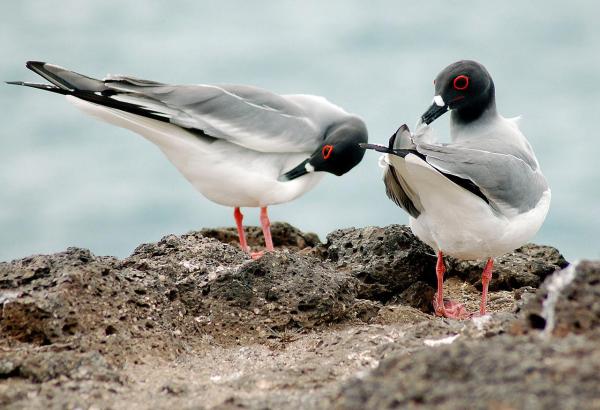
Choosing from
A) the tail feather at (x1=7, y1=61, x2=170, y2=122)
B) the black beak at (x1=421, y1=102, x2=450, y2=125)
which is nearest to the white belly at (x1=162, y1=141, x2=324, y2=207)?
the tail feather at (x1=7, y1=61, x2=170, y2=122)

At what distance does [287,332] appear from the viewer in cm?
661

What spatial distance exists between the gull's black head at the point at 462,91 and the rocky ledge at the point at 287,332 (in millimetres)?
1199

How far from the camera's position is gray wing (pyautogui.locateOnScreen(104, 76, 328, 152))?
870cm

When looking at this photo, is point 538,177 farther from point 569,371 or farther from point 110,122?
point 569,371

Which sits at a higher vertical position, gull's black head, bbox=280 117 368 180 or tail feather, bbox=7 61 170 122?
tail feather, bbox=7 61 170 122

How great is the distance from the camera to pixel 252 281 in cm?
687

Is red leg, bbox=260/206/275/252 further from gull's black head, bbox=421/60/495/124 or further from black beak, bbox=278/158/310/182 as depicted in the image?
gull's black head, bbox=421/60/495/124

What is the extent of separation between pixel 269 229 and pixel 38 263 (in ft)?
13.3

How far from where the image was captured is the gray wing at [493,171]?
686 cm

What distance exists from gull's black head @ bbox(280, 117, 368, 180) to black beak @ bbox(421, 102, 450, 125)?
1.69 meters

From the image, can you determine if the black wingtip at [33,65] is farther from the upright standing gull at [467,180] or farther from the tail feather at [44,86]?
the upright standing gull at [467,180]

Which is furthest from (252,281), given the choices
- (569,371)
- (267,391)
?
(569,371)

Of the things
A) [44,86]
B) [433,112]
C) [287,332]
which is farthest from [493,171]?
[44,86]

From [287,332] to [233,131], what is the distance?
3.09 meters
